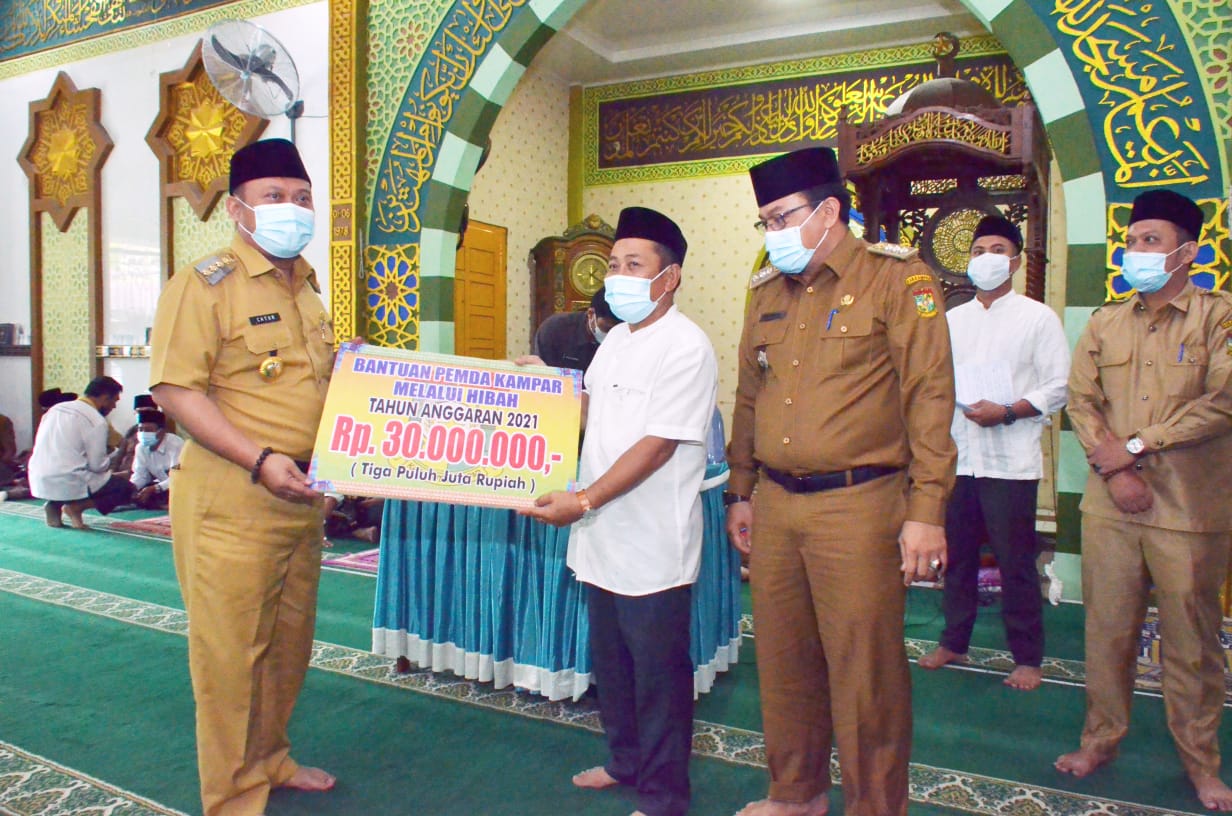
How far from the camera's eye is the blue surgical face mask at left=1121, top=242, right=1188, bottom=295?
218cm

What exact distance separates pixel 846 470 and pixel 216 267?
4.51 ft

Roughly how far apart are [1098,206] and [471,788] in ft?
10.1

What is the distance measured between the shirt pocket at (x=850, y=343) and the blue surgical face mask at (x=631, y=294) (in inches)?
16.3

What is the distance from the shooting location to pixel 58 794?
2180mm

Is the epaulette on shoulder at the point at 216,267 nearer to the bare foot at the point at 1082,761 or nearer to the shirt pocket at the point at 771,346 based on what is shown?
the shirt pocket at the point at 771,346

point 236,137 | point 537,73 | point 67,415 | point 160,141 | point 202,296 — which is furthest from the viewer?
point 537,73

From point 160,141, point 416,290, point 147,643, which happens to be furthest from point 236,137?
point 147,643

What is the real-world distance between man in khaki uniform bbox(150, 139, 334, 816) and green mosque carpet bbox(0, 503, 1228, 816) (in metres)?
0.32

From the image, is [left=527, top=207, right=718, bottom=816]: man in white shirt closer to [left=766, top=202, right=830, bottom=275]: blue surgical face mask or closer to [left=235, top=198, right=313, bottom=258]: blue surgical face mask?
[left=766, top=202, right=830, bottom=275]: blue surgical face mask

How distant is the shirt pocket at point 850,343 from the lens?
5.76 feet

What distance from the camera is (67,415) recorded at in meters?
5.46

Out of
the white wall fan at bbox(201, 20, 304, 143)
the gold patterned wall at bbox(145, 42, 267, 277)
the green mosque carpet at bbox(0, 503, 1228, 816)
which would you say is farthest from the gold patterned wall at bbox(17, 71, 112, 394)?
the green mosque carpet at bbox(0, 503, 1228, 816)

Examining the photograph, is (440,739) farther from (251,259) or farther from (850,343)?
(850,343)

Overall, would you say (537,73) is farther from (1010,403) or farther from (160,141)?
(1010,403)
